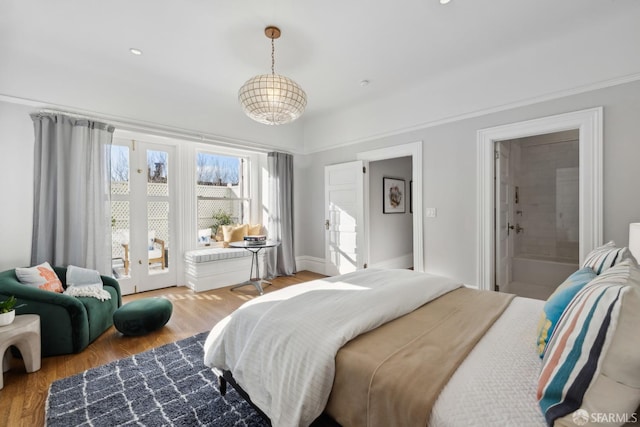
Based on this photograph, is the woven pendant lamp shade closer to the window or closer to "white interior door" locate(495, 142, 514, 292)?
the window

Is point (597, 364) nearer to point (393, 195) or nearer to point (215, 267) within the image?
point (215, 267)

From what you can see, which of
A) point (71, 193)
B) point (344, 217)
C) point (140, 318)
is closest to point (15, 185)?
point (71, 193)

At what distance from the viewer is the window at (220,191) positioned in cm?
458

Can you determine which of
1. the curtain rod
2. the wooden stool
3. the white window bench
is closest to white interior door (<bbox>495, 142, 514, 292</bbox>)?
the curtain rod

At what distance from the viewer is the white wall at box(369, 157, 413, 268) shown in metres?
4.99

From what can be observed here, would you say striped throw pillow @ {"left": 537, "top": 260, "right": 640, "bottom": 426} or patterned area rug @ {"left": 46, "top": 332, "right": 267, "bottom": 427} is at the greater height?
striped throw pillow @ {"left": 537, "top": 260, "right": 640, "bottom": 426}

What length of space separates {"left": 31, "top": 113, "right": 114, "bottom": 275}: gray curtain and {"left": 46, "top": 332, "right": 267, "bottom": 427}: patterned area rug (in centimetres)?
159

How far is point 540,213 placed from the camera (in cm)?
469

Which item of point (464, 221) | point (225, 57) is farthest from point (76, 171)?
point (464, 221)

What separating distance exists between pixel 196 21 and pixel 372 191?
11.4ft

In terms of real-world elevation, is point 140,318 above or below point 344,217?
below

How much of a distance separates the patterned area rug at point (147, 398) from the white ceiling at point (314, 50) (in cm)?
283

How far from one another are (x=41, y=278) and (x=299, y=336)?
2.70 m

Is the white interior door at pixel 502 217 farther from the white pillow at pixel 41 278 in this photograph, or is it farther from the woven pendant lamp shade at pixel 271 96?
the white pillow at pixel 41 278
